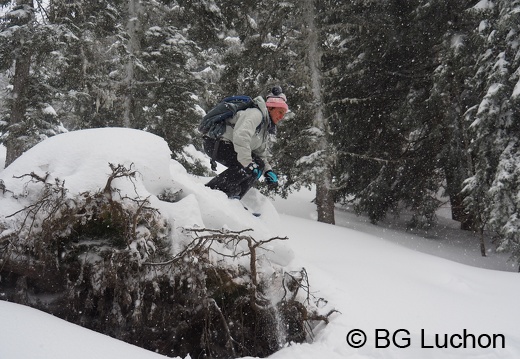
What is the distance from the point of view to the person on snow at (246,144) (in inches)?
200

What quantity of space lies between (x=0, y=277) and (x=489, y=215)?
7.85 m

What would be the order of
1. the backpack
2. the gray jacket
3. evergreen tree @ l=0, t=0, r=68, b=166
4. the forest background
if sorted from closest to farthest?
the gray jacket
the backpack
the forest background
evergreen tree @ l=0, t=0, r=68, b=166

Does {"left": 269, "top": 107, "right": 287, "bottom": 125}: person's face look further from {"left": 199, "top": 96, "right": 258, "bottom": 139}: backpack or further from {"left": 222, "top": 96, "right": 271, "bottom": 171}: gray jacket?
{"left": 199, "top": 96, "right": 258, "bottom": 139}: backpack

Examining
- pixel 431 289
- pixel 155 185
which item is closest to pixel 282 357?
pixel 155 185

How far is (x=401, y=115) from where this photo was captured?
34.4 feet

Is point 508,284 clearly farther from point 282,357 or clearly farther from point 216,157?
point 216,157

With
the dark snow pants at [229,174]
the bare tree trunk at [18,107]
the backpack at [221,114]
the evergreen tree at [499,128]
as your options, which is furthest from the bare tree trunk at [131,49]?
the evergreen tree at [499,128]

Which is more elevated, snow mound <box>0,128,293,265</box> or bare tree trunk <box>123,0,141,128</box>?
bare tree trunk <box>123,0,141,128</box>

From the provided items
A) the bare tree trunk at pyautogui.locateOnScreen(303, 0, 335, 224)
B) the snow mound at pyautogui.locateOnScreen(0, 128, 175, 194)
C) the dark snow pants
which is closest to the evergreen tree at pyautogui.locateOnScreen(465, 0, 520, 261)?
the bare tree trunk at pyautogui.locateOnScreen(303, 0, 335, 224)

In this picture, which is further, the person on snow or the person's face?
the person's face

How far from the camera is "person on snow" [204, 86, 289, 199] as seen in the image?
5.09 meters

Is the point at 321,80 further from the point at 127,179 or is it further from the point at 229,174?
the point at 127,179
